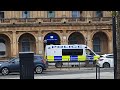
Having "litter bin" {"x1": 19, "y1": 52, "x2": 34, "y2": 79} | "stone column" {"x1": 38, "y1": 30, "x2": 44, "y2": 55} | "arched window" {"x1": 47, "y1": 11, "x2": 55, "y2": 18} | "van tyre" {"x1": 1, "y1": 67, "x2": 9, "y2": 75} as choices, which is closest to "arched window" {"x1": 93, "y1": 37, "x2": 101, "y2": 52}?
"arched window" {"x1": 47, "y1": 11, "x2": 55, "y2": 18}

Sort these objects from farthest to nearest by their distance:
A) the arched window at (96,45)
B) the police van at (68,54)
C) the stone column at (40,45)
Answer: the arched window at (96,45), the stone column at (40,45), the police van at (68,54)

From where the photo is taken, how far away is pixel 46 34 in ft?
183

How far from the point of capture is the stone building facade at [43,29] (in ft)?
180

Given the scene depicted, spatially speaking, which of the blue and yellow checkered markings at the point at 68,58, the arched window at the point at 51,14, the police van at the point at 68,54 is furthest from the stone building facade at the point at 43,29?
the blue and yellow checkered markings at the point at 68,58

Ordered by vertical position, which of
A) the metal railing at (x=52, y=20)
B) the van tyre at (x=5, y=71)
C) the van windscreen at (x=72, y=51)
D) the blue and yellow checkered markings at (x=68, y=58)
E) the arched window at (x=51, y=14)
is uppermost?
the arched window at (x=51, y=14)

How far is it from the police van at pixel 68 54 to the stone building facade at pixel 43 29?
33.5 ft

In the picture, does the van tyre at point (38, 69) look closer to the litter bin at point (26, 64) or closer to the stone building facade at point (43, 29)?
the litter bin at point (26, 64)

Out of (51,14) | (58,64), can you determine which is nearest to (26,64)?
(58,64)

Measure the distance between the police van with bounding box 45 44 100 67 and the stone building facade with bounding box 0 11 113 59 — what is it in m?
10.2

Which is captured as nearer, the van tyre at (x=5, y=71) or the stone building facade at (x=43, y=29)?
the van tyre at (x=5, y=71)
